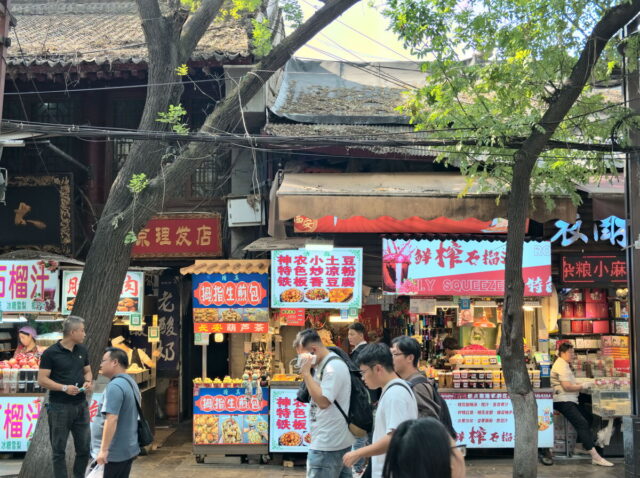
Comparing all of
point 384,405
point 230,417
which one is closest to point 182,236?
point 230,417

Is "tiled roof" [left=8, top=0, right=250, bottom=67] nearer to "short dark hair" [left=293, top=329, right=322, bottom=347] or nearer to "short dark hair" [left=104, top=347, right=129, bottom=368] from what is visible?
"short dark hair" [left=104, top=347, right=129, bottom=368]

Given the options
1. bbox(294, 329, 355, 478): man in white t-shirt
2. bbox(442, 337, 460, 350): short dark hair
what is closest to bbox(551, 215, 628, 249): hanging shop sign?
bbox(442, 337, 460, 350): short dark hair

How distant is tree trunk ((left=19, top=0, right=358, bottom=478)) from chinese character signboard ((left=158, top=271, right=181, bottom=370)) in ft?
15.7

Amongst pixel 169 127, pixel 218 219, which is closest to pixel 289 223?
pixel 218 219

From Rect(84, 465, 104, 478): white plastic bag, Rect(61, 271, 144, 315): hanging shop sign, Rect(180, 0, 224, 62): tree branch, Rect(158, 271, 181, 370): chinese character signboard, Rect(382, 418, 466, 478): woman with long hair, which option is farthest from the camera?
Rect(158, 271, 181, 370): chinese character signboard

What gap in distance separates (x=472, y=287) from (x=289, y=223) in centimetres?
331

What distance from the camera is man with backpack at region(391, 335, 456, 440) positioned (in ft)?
17.7

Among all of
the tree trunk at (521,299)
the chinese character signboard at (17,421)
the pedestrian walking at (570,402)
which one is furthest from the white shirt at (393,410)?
the chinese character signboard at (17,421)

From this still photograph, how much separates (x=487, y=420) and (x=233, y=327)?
4118 mm

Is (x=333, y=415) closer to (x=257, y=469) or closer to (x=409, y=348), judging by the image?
(x=409, y=348)

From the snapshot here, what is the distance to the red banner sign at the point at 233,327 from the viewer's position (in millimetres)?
11156

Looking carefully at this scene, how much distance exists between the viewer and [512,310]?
823 cm

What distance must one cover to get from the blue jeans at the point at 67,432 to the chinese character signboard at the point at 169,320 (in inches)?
215

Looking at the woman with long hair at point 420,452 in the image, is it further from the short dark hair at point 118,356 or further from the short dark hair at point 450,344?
the short dark hair at point 450,344
